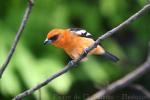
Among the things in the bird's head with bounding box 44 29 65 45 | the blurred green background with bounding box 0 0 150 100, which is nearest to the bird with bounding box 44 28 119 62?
the bird's head with bounding box 44 29 65 45

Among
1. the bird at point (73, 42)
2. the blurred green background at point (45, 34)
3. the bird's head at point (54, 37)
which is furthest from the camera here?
the blurred green background at point (45, 34)

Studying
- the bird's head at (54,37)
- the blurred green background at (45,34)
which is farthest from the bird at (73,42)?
the blurred green background at (45,34)

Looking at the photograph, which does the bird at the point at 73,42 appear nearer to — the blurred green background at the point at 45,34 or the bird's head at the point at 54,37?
the bird's head at the point at 54,37

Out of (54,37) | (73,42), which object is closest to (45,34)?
(73,42)

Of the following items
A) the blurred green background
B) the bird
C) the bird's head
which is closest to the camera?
the bird's head

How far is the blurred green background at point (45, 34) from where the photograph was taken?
423cm

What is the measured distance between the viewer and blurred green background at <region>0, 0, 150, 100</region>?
13.9 ft

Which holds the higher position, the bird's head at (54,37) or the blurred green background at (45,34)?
the bird's head at (54,37)

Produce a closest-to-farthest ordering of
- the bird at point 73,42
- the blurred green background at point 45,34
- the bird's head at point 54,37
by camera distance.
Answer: the bird's head at point 54,37 < the bird at point 73,42 < the blurred green background at point 45,34

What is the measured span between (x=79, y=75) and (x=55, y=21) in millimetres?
643

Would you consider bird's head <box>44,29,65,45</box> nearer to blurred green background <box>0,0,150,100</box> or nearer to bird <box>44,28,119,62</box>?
bird <box>44,28,119,62</box>

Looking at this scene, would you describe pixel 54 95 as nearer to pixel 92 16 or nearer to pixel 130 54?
pixel 92 16

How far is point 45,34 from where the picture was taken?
14.1ft

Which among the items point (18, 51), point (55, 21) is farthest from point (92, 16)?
point (18, 51)
